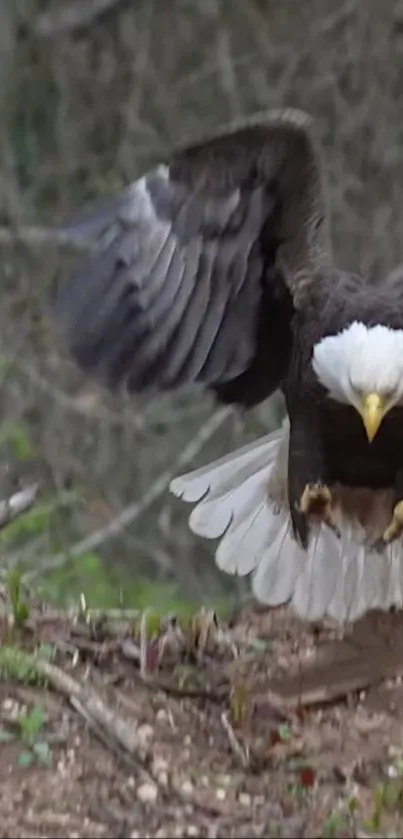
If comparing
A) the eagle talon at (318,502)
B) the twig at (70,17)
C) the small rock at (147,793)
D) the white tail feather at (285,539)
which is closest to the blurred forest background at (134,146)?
the twig at (70,17)

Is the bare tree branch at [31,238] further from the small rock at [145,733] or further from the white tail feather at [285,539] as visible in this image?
the small rock at [145,733]

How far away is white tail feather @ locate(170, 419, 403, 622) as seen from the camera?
332 centimetres

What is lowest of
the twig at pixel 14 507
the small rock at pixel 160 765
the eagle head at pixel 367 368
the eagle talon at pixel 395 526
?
the small rock at pixel 160 765

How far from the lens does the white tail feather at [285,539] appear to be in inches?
131

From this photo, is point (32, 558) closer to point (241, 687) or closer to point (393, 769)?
point (241, 687)

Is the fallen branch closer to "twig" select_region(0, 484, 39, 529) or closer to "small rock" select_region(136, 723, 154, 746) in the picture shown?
"small rock" select_region(136, 723, 154, 746)

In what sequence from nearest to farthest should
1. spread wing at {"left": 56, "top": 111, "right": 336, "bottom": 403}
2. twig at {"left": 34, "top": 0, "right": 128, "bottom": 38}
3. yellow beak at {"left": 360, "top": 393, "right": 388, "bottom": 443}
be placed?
yellow beak at {"left": 360, "top": 393, "right": 388, "bottom": 443}
spread wing at {"left": 56, "top": 111, "right": 336, "bottom": 403}
twig at {"left": 34, "top": 0, "right": 128, "bottom": 38}

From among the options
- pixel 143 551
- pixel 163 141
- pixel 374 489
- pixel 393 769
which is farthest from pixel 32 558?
pixel 393 769

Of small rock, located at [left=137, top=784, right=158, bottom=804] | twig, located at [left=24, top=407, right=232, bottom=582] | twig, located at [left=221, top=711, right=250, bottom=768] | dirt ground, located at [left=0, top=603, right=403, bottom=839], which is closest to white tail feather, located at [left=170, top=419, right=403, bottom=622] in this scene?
dirt ground, located at [left=0, top=603, right=403, bottom=839]

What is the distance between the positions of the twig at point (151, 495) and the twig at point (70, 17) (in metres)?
1.47

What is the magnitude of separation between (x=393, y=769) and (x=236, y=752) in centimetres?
27

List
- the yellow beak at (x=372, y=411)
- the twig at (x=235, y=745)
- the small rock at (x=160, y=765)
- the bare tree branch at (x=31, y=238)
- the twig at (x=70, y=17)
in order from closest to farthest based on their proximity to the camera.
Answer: the small rock at (x=160, y=765), the twig at (x=235, y=745), the yellow beak at (x=372, y=411), the bare tree branch at (x=31, y=238), the twig at (x=70, y=17)

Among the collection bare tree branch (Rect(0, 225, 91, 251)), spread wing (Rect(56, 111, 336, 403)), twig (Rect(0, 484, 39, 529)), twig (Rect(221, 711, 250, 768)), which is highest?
bare tree branch (Rect(0, 225, 91, 251))

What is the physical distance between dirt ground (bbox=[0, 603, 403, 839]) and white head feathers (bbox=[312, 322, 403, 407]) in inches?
21.5
